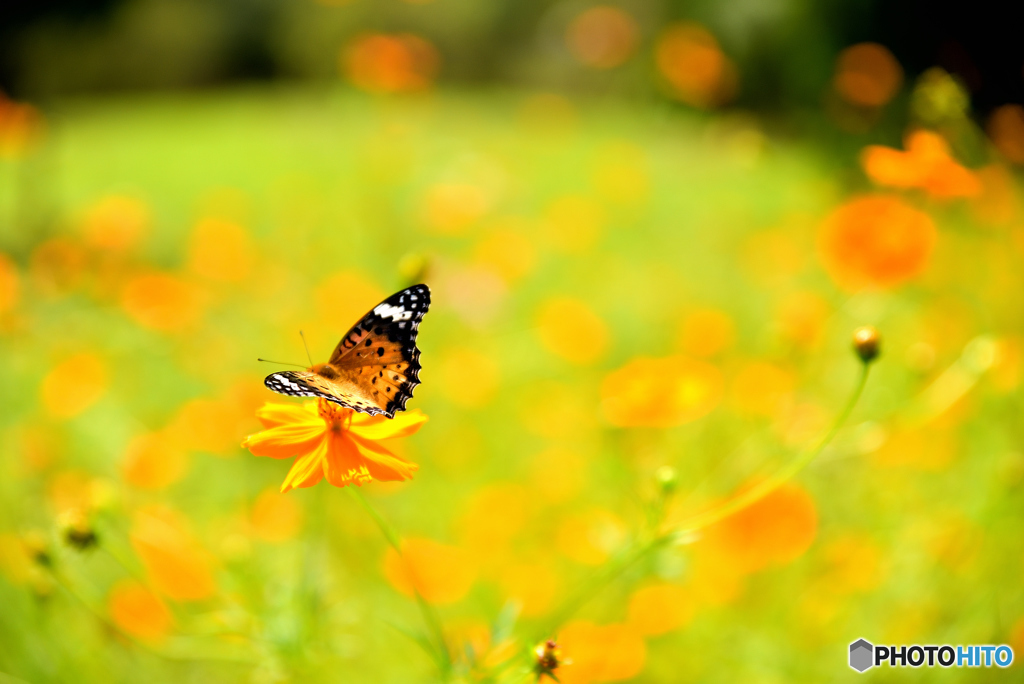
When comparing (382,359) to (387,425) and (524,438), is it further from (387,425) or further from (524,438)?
(524,438)

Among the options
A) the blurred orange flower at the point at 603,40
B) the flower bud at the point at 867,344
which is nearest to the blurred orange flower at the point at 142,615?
the flower bud at the point at 867,344

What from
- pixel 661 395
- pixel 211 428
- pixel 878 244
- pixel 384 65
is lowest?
pixel 211 428

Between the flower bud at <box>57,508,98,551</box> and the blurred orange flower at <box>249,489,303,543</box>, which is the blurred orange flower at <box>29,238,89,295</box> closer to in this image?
the blurred orange flower at <box>249,489,303,543</box>

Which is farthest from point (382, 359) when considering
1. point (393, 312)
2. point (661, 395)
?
point (661, 395)

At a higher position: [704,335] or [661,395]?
[704,335]

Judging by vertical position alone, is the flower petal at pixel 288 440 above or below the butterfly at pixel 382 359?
below

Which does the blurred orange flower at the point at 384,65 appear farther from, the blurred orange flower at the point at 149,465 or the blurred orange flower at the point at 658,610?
the blurred orange flower at the point at 658,610

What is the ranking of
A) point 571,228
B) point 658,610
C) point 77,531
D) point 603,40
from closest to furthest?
point 77,531 → point 658,610 → point 571,228 → point 603,40
